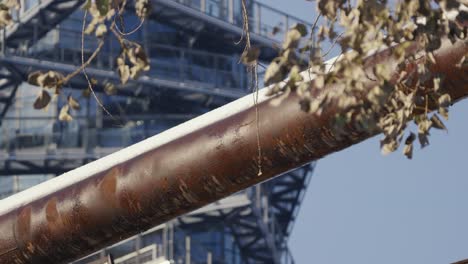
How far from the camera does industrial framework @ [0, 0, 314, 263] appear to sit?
A: 92188 mm

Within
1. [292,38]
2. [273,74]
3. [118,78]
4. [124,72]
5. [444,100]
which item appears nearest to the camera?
[273,74]

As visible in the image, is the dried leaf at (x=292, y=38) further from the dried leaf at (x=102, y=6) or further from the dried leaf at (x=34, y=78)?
the dried leaf at (x=34, y=78)

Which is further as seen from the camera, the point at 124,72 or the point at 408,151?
the point at 124,72

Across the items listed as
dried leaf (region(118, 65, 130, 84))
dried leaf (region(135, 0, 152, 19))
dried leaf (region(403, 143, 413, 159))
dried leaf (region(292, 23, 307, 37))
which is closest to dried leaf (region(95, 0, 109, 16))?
dried leaf (region(135, 0, 152, 19))

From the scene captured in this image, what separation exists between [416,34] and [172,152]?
262cm

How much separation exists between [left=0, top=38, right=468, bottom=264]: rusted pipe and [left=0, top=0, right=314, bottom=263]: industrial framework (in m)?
76.1

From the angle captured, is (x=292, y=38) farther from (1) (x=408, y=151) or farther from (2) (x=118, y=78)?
(2) (x=118, y=78)

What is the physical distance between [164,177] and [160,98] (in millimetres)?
89392

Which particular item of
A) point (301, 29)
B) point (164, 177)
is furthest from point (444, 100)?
point (164, 177)

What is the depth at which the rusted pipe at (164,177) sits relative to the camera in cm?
971

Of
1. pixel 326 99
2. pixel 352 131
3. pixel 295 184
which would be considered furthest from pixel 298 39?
pixel 295 184

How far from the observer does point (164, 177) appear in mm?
10156

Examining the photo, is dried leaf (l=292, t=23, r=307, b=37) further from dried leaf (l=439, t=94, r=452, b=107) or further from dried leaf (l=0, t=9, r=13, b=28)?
dried leaf (l=0, t=9, r=13, b=28)

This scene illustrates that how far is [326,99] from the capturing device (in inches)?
296
